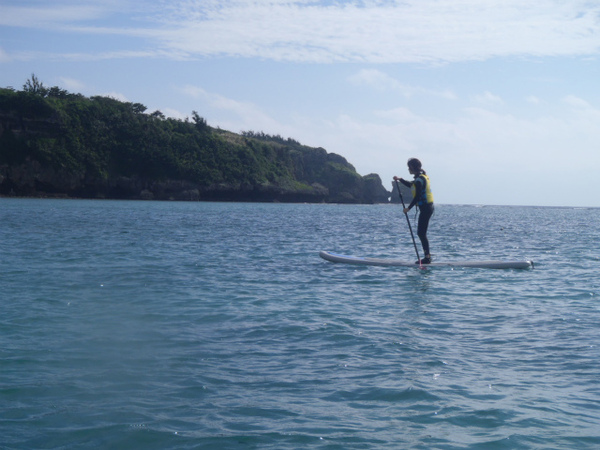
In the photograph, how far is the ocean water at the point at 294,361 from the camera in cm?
551

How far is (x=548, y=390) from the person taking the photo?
6.67 meters

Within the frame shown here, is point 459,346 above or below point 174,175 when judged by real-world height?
below

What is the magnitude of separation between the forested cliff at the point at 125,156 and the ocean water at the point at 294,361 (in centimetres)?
9065

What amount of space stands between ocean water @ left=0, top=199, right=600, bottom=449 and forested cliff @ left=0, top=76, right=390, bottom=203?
90.6 metres

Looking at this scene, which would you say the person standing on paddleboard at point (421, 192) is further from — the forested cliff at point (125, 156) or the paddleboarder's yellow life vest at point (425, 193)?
the forested cliff at point (125, 156)

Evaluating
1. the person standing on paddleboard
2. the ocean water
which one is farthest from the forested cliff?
the ocean water

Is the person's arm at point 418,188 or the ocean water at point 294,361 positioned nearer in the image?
the ocean water at point 294,361

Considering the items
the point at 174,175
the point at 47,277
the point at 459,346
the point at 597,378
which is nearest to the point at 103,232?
the point at 47,277

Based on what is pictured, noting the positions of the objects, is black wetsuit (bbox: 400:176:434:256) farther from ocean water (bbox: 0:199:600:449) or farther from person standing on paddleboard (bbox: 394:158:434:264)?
ocean water (bbox: 0:199:600:449)

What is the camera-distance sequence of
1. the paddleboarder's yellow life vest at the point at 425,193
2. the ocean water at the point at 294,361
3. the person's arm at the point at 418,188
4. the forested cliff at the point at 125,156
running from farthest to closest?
the forested cliff at the point at 125,156
the paddleboarder's yellow life vest at the point at 425,193
the person's arm at the point at 418,188
the ocean water at the point at 294,361

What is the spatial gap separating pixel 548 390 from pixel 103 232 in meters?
25.6

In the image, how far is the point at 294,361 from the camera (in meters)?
7.68

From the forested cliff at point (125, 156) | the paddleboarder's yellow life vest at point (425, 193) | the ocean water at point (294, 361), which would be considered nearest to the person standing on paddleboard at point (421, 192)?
the paddleboarder's yellow life vest at point (425, 193)

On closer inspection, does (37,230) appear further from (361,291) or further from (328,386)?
(328,386)
